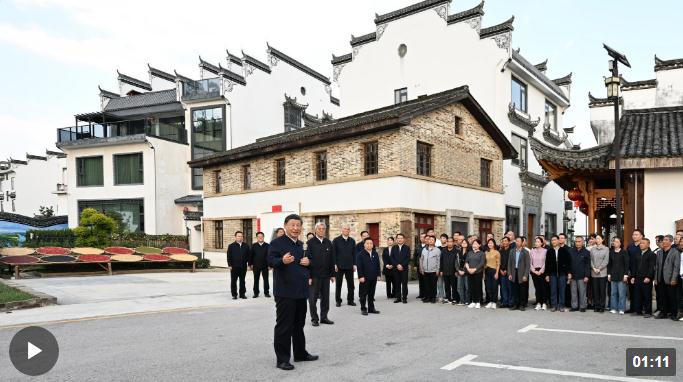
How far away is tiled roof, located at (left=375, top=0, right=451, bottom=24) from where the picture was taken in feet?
97.6

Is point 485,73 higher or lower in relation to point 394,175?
higher

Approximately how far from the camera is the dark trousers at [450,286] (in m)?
13.1

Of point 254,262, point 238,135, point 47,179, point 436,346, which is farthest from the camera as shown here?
point 47,179

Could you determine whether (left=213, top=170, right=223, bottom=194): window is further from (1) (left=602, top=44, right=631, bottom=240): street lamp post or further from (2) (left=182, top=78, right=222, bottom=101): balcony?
(1) (left=602, top=44, right=631, bottom=240): street lamp post

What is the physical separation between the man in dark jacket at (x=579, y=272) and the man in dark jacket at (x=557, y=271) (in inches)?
5.4

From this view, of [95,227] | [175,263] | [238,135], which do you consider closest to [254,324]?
[175,263]

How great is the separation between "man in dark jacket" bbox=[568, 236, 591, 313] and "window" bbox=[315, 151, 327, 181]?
11995 millimetres

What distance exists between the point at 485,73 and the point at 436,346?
23.3 metres

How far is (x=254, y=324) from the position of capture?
9.80m

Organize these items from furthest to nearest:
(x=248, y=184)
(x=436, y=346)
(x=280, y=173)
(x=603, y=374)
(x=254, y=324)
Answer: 1. (x=248, y=184)
2. (x=280, y=173)
3. (x=254, y=324)
4. (x=436, y=346)
5. (x=603, y=374)

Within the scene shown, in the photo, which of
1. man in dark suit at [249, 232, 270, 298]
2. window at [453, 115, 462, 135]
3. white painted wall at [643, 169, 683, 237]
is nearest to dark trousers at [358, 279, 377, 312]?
man in dark suit at [249, 232, 270, 298]

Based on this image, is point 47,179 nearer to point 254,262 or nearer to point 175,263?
point 175,263

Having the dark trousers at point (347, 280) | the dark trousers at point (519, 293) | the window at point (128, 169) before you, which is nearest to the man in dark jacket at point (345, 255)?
the dark trousers at point (347, 280)

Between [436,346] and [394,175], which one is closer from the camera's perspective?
[436,346]
